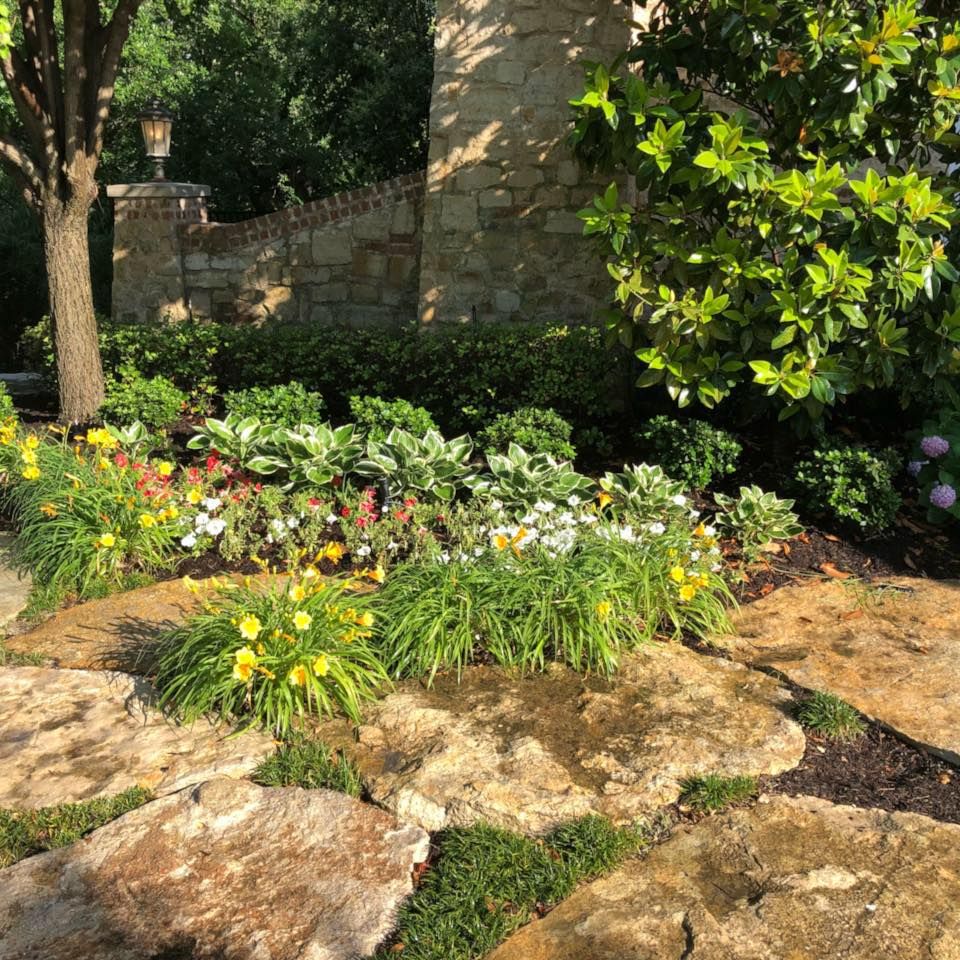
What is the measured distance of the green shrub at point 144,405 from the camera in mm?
6062

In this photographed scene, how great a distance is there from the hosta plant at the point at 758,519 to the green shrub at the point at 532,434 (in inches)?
42.4

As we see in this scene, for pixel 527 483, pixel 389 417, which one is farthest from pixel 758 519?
pixel 389 417

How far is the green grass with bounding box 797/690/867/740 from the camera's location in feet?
10.1

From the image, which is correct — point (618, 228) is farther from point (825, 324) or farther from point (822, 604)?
point (822, 604)

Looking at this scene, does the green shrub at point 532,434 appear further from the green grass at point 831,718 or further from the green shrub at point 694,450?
the green grass at point 831,718

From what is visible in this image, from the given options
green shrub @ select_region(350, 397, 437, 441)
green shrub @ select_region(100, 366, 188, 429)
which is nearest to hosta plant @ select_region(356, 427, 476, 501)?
green shrub @ select_region(350, 397, 437, 441)

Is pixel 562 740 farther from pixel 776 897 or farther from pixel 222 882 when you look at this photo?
pixel 222 882

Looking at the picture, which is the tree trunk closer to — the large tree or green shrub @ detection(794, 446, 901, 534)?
the large tree

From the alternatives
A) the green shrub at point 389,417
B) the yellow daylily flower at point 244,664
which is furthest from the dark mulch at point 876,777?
the green shrub at point 389,417

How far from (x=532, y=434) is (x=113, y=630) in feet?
8.52

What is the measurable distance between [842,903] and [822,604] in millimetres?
2108

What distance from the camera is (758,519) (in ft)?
15.4

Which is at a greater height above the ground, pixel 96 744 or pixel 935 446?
pixel 935 446

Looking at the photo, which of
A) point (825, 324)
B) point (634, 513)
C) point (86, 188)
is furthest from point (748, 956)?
point (86, 188)
